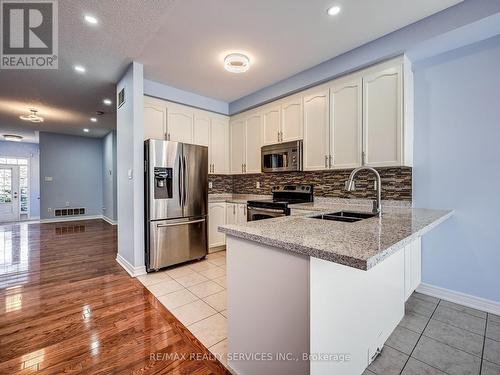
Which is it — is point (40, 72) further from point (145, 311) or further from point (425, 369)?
point (425, 369)

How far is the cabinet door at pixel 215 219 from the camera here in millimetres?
3848

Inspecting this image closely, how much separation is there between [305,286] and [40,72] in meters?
4.22

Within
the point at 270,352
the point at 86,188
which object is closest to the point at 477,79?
the point at 270,352

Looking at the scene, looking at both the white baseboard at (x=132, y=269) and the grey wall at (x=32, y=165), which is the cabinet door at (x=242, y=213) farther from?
the grey wall at (x=32, y=165)

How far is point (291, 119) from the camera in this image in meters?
3.28

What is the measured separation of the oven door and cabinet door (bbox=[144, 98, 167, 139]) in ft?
5.72

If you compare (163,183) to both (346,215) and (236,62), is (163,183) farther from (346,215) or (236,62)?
(346,215)

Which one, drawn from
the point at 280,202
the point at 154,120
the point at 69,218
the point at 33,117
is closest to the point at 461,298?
the point at 280,202

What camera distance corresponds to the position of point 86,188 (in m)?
7.56

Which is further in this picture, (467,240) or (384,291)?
(467,240)

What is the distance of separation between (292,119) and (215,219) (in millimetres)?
2010

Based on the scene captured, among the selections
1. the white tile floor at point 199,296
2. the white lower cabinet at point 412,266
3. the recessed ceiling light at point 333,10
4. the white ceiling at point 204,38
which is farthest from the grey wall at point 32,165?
the white lower cabinet at point 412,266

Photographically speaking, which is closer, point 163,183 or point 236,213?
point 163,183

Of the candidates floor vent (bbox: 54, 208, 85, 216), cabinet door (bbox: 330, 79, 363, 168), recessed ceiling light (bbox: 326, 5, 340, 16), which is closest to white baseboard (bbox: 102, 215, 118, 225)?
floor vent (bbox: 54, 208, 85, 216)
